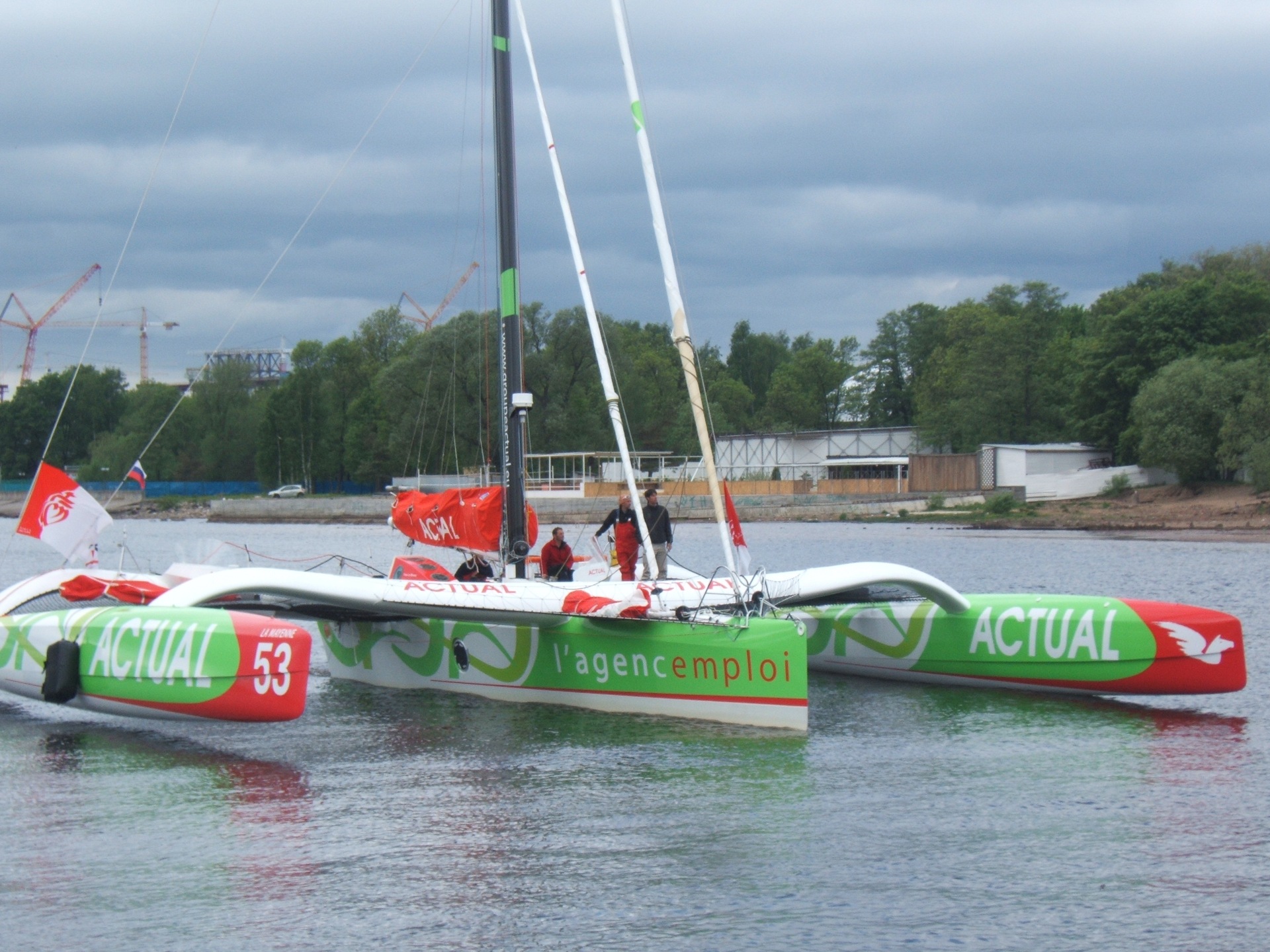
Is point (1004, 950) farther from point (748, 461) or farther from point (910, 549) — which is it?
point (748, 461)

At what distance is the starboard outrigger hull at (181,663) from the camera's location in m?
9.27

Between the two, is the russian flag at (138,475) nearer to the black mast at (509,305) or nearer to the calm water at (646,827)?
the calm water at (646,827)

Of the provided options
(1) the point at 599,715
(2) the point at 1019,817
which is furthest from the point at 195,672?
(2) the point at 1019,817

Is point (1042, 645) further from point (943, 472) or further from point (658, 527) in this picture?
point (943, 472)

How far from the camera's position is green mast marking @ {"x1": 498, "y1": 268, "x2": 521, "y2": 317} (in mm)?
12352

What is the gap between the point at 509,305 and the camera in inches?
488

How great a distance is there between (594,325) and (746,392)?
7438 cm

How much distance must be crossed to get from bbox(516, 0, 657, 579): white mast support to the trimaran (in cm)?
3

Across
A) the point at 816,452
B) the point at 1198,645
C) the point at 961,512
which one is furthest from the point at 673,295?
the point at 816,452

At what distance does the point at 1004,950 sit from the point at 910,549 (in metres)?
27.7

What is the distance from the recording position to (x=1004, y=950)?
5.52 m

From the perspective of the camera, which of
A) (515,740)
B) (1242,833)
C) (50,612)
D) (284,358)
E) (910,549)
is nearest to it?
(1242,833)

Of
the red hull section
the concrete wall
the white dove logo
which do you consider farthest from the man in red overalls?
the concrete wall

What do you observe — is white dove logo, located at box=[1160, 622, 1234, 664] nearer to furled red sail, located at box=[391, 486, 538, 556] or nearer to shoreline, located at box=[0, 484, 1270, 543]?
furled red sail, located at box=[391, 486, 538, 556]
